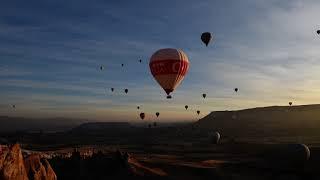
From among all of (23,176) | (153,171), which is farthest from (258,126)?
(23,176)

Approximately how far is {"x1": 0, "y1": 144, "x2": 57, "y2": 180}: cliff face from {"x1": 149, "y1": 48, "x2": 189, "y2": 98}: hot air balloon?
2598 centimetres

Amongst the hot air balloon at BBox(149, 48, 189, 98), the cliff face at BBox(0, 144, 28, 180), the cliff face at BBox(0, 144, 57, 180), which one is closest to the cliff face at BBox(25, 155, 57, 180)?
the cliff face at BBox(0, 144, 57, 180)

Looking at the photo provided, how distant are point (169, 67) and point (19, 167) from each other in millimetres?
29513

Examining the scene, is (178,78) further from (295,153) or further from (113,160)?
(295,153)

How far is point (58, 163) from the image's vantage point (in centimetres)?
4247

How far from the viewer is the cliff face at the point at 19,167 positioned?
64.3ft

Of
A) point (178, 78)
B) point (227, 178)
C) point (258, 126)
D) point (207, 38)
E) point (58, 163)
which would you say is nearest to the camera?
point (58, 163)

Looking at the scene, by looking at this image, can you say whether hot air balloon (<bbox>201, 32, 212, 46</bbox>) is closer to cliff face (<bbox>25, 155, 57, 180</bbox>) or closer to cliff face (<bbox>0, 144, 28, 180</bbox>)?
cliff face (<bbox>25, 155, 57, 180</bbox>)

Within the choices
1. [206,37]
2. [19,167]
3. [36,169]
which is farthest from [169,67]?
[19,167]

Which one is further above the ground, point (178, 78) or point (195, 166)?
Answer: point (178, 78)

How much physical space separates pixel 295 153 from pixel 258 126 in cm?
13090

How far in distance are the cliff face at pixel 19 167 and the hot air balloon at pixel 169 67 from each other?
85.2 ft

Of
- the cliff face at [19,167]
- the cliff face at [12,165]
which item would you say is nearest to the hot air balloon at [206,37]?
the cliff face at [19,167]

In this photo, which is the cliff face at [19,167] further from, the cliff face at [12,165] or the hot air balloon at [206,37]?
the hot air balloon at [206,37]
